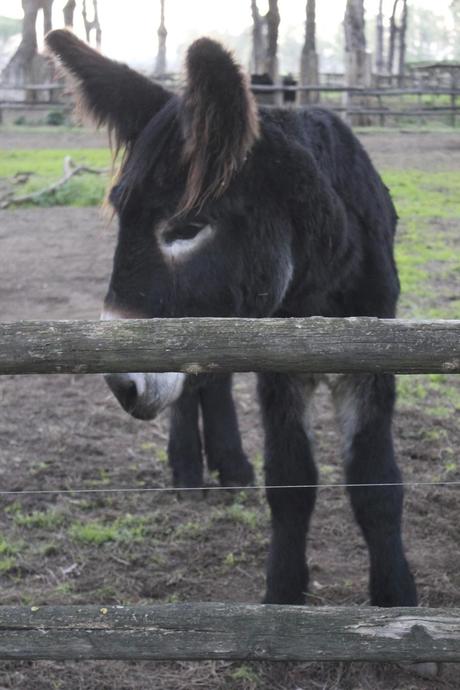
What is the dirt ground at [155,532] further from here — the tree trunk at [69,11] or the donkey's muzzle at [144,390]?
the tree trunk at [69,11]

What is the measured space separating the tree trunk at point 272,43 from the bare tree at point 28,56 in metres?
9.25

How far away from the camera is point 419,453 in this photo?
539 cm

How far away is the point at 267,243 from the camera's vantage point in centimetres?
323

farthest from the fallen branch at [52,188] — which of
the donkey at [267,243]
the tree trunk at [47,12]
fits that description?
the tree trunk at [47,12]

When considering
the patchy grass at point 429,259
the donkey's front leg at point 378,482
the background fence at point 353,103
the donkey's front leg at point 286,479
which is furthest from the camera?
the background fence at point 353,103

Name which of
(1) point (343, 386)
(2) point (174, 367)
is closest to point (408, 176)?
(1) point (343, 386)

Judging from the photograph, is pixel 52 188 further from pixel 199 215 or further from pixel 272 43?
pixel 272 43

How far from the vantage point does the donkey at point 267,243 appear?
120 inches

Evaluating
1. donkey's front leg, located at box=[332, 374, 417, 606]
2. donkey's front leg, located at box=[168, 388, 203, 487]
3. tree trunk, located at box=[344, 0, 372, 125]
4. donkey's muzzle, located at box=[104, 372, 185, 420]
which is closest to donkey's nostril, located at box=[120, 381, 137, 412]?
donkey's muzzle, located at box=[104, 372, 185, 420]

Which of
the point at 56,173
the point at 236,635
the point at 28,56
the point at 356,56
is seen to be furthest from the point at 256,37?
the point at 236,635

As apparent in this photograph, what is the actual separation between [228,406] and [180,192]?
7.25 feet

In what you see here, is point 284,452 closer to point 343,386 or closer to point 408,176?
point 343,386

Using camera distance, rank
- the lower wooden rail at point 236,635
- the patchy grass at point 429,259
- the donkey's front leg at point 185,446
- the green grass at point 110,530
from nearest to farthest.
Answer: the lower wooden rail at point 236,635, the green grass at point 110,530, the donkey's front leg at point 185,446, the patchy grass at point 429,259

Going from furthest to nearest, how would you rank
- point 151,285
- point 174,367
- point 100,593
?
point 100,593 < point 151,285 < point 174,367
